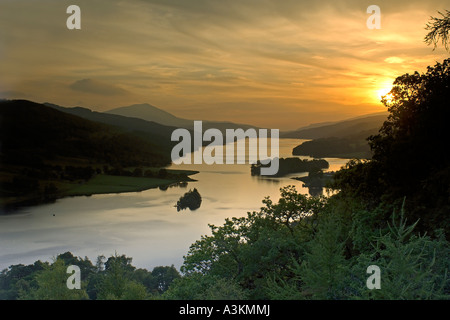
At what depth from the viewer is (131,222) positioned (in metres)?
18.8

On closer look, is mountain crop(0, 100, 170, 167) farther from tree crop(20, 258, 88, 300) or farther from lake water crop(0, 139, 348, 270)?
tree crop(20, 258, 88, 300)

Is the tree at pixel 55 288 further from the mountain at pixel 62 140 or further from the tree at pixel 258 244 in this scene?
the mountain at pixel 62 140

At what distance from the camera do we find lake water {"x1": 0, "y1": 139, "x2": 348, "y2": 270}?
16609mm

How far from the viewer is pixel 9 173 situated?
2233cm

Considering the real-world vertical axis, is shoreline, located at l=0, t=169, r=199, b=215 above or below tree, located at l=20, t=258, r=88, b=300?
above

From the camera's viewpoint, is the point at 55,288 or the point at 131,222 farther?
the point at 131,222

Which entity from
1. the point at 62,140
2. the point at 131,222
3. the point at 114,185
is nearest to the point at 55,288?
the point at 131,222

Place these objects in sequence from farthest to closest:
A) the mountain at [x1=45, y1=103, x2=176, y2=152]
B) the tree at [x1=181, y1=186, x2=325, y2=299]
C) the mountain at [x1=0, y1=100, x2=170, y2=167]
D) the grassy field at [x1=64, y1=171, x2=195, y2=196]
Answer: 1. the mountain at [x1=45, y1=103, x2=176, y2=152]
2. the mountain at [x1=0, y1=100, x2=170, y2=167]
3. the grassy field at [x1=64, y1=171, x2=195, y2=196]
4. the tree at [x1=181, y1=186, x2=325, y2=299]

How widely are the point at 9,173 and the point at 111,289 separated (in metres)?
15.7

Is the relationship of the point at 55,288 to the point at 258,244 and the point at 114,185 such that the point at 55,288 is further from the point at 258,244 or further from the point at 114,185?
the point at 114,185

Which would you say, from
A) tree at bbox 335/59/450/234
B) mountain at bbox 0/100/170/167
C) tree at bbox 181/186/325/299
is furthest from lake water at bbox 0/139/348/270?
tree at bbox 335/59/450/234

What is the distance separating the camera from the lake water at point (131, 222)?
54.5 ft

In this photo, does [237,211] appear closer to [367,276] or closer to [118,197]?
[118,197]

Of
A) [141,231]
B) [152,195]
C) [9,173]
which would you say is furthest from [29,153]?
[141,231]
